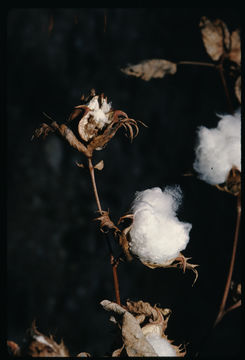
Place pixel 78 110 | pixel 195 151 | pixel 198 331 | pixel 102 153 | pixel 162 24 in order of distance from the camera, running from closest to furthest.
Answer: pixel 78 110
pixel 195 151
pixel 198 331
pixel 162 24
pixel 102 153

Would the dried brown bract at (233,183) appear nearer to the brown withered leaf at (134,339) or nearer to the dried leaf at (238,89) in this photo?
the dried leaf at (238,89)

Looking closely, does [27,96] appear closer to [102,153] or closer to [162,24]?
[102,153]

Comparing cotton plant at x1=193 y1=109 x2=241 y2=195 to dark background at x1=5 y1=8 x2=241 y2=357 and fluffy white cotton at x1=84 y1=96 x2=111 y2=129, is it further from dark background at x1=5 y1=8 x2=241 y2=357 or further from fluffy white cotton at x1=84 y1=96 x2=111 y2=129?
dark background at x1=5 y1=8 x2=241 y2=357

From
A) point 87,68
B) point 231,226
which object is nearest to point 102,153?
point 87,68

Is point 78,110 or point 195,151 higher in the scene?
point 78,110

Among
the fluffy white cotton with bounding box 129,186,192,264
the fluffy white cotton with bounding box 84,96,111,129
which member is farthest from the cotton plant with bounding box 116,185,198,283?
the fluffy white cotton with bounding box 84,96,111,129

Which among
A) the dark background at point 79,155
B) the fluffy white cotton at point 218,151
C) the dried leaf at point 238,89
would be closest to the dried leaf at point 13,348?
the fluffy white cotton at point 218,151

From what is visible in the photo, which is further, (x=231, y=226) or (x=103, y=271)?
(x=103, y=271)
